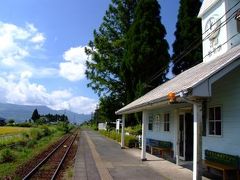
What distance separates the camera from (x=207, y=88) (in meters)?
10.0

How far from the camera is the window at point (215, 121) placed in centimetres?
1289

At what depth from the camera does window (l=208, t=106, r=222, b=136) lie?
42.3 ft

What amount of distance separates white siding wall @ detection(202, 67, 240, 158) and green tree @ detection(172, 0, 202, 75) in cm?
1520

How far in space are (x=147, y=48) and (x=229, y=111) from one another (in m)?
18.9

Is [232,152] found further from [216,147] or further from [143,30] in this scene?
[143,30]

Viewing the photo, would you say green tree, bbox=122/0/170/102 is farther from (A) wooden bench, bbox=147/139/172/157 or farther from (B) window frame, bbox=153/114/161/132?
(A) wooden bench, bbox=147/139/172/157

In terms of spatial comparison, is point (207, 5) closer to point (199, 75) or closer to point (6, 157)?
point (199, 75)

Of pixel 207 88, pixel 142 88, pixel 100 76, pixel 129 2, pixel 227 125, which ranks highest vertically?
pixel 129 2

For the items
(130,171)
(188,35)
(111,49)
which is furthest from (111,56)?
(130,171)

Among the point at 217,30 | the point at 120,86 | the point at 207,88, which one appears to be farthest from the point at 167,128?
the point at 120,86

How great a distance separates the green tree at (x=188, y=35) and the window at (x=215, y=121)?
14.6 metres

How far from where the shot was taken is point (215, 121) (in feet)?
43.1

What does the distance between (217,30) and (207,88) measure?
6.70 meters

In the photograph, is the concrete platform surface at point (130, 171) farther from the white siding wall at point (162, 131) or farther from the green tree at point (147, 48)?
the green tree at point (147, 48)
